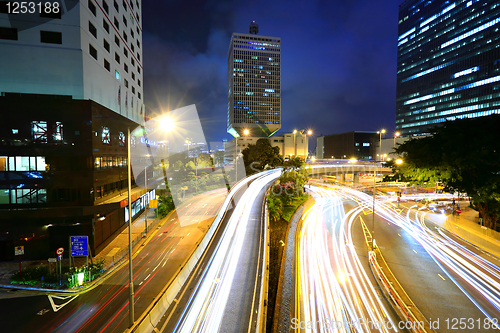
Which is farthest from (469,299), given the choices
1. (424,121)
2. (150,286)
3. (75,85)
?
(424,121)

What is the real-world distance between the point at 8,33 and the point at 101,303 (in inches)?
961

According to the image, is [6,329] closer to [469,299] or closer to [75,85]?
[75,85]

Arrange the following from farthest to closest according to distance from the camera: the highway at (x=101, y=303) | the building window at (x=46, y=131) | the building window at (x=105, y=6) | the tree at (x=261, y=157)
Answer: the tree at (x=261, y=157)
the building window at (x=105, y=6)
the building window at (x=46, y=131)
the highway at (x=101, y=303)

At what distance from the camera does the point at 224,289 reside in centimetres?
1394

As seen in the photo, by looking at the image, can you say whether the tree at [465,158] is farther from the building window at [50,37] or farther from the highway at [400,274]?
the building window at [50,37]

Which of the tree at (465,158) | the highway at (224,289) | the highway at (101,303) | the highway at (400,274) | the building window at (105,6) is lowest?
the highway at (101,303)

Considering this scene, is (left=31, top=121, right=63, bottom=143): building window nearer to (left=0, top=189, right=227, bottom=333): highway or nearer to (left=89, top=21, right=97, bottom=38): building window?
(left=89, top=21, right=97, bottom=38): building window

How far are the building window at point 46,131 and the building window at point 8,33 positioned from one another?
315 inches

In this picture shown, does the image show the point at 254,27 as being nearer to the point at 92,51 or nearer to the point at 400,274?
the point at 92,51

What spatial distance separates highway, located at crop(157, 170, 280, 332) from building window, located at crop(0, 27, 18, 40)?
2566 cm

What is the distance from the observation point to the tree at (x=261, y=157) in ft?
188

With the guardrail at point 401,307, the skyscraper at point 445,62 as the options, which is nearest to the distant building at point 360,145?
the skyscraper at point 445,62

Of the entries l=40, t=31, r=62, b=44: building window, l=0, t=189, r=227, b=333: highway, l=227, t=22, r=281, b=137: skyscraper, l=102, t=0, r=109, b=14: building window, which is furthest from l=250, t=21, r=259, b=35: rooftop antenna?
l=0, t=189, r=227, b=333: highway

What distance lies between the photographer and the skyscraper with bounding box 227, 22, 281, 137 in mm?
121938
